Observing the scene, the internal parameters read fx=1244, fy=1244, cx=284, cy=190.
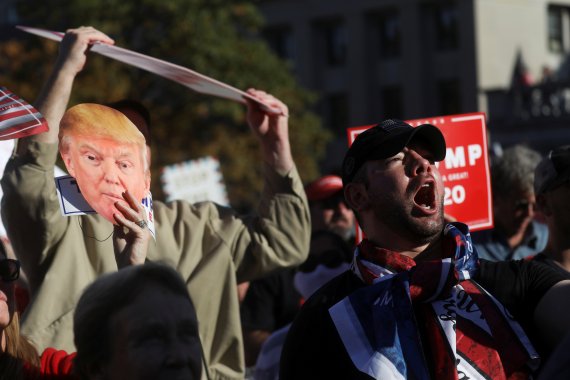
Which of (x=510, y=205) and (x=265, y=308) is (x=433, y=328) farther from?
(x=265, y=308)

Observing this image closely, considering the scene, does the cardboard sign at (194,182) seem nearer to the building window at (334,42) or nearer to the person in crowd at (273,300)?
the person in crowd at (273,300)

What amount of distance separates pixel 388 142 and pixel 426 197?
0.58 feet

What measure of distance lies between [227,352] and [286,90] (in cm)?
2449

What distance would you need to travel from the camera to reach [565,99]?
3478cm

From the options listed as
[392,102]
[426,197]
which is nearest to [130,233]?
[426,197]

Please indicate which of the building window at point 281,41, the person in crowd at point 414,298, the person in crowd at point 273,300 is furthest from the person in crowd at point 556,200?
the building window at point 281,41

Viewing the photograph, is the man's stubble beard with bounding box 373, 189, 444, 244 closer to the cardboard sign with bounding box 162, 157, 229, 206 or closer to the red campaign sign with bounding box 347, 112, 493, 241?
the red campaign sign with bounding box 347, 112, 493, 241

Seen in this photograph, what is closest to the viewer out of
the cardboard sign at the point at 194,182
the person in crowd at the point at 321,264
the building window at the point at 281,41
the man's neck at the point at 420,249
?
the man's neck at the point at 420,249

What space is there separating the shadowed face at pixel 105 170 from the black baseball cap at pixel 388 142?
638 mm

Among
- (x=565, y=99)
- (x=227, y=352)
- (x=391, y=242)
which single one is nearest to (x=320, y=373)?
(x=391, y=242)

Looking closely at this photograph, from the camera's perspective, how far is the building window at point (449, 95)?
1681 inches

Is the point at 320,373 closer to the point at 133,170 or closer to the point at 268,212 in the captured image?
A: the point at 133,170

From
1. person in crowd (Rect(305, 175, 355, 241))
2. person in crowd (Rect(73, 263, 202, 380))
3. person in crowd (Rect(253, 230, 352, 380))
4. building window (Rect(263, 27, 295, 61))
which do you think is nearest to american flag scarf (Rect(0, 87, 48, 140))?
person in crowd (Rect(73, 263, 202, 380))

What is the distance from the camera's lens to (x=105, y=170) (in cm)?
356
